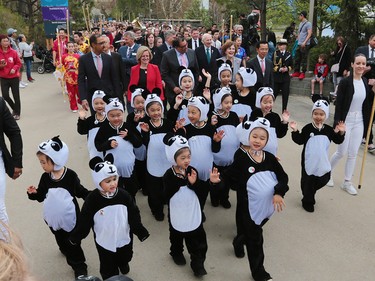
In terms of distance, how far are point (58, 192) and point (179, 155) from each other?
46.3 inches

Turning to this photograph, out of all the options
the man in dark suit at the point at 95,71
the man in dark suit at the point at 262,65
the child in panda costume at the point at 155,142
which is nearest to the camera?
the child in panda costume at the point at 155,142

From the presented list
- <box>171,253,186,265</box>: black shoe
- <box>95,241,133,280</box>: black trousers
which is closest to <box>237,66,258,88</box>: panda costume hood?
<box>171,253,186,265</box>: black shoe

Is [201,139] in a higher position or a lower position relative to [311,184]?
higher

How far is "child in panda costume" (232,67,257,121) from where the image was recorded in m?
5.41

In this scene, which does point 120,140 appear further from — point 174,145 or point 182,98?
point 182,98

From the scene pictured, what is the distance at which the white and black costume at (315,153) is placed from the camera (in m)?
4.72

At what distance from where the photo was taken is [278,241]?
430 cm

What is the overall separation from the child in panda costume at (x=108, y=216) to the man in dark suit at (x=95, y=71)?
3.12 m

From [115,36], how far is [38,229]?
35.5 feet

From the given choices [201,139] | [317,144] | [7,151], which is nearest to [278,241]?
[317,144]

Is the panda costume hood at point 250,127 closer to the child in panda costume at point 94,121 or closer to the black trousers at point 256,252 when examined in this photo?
the black trousers at point 256,252

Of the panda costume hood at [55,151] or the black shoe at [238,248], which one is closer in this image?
the panda costume hood at [55,151]

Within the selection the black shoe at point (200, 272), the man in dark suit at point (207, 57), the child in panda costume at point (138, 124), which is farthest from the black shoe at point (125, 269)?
the man in dark suit at point (207, 57)

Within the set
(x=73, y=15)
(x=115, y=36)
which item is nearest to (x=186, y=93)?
(x=115, y=36)
